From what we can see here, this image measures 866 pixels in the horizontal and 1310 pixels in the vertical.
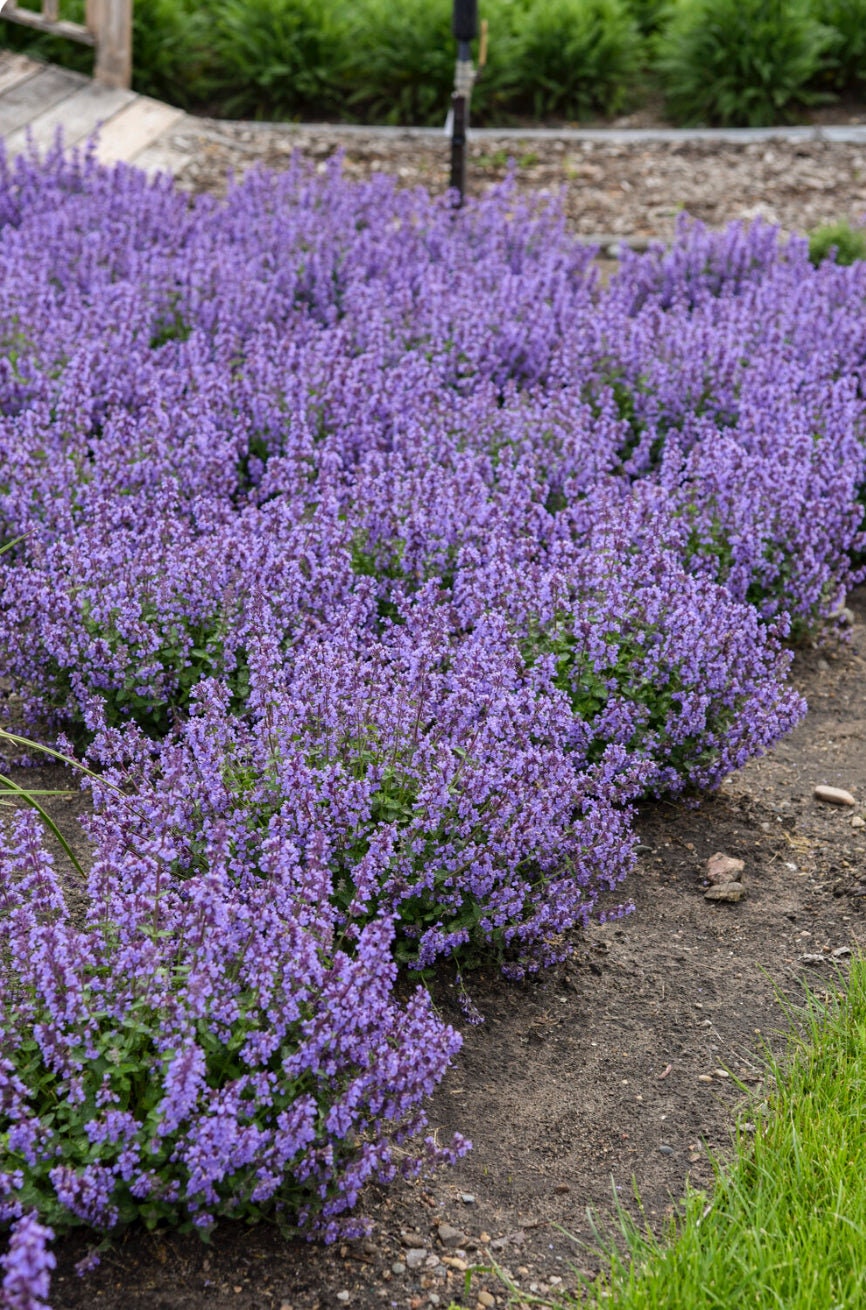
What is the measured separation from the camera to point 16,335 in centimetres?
516

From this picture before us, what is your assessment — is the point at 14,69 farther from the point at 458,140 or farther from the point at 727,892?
the point at 727,892

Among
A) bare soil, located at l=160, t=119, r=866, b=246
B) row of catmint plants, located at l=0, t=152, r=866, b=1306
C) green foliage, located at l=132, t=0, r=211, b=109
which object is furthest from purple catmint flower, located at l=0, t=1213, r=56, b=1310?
green foliage, located at l=132, t=0, r=211, b=109

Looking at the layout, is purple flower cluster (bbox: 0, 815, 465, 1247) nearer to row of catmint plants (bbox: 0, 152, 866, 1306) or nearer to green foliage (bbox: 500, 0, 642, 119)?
row of catmint plants (bbox: 0, 152, 866, 1306)

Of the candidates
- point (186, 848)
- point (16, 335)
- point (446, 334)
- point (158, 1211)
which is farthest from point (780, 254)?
point (158, 1211)

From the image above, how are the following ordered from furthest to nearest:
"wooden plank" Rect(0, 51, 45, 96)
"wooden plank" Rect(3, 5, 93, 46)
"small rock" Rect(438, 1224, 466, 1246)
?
"wooden plank" Rect(0, 51, 45, 96) < "wooden plank" Rect(3, 5, 93, 46) < "small rock" Rect(438, 1224, 466, 1246)

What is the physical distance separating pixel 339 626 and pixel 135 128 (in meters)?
6.99

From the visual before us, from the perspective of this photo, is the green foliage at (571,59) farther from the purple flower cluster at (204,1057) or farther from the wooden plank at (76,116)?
the purple flower cluster at (204,1057)

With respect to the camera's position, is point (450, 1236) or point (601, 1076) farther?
point (601, 1076)

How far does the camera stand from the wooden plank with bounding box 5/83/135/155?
8.95 m

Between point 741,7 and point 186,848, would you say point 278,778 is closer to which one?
point 186,848

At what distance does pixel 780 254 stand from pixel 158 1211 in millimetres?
5986

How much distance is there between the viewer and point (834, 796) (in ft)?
13.1

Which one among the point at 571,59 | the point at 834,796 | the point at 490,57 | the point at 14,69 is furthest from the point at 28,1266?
the point at 571,59

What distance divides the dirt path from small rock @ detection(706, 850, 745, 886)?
0.09ft
